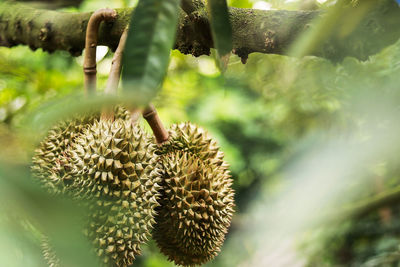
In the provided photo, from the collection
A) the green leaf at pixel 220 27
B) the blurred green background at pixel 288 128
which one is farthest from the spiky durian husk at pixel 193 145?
the green leaf at pixel 220 27

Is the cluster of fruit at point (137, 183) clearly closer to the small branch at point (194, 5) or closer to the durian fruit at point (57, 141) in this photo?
the durian fruit at point (57, 141)

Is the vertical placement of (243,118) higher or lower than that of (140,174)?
lower

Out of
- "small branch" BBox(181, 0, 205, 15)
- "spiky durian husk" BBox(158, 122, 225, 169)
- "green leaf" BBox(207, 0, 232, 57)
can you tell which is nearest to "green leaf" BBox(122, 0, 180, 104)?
"green leaf" BBox(207, 0, 232, 57)

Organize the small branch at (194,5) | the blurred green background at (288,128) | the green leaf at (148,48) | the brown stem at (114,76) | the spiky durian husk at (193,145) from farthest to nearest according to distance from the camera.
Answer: the blurred green background at (288,128), the spiky durian husk at (193,145), the brown stem at (114,76), the small branch at (194,5), the green leaf at (148,48)

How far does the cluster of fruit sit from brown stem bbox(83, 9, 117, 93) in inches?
2.7

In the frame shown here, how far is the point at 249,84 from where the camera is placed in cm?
171

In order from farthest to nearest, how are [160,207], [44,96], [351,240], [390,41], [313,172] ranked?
[351,240] → [313,172] → [44,96] → [160,207] → [390,41]

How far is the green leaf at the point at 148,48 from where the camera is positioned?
0.78 ft

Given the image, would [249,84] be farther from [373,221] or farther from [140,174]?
[140,174]

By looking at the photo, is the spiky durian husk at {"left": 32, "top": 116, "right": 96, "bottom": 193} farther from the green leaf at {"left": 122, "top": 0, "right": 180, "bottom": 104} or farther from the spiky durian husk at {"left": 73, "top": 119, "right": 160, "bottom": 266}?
the green leaf at {"left": 122, "top": 0, "right": 180, "bottom": 104}

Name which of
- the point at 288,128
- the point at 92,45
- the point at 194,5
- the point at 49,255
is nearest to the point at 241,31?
the point at 194,5

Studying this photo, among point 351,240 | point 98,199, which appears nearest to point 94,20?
point 98,199

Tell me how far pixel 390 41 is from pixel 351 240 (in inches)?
59.6

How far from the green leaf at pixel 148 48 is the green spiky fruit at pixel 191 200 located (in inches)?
17.9
